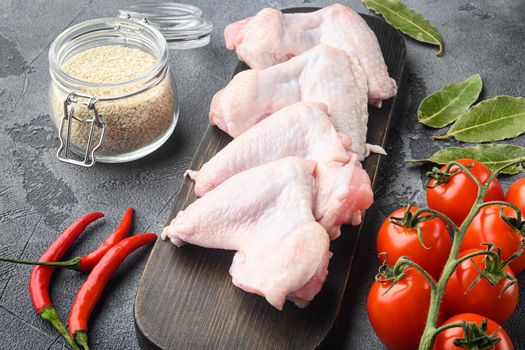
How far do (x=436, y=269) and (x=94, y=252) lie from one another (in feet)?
3.97

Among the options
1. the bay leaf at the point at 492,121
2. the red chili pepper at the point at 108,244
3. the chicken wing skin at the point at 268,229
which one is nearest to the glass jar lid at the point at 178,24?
the red chili pepper at the point at 108,244

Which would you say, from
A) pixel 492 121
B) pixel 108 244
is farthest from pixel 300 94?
pixel 108 244

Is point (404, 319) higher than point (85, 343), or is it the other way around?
point (404, 319)

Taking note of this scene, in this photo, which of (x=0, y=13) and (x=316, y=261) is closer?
(x=316, y=261)

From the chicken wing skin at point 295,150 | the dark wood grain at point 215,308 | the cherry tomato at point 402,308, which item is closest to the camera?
the cherry tomato at point 402,308

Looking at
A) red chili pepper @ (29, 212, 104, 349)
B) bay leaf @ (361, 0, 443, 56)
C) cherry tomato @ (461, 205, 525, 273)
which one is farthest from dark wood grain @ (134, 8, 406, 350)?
bay leaf @ (361, 0, 443, 56)

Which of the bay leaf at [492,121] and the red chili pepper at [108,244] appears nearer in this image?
the red chili pepper at [108,244]

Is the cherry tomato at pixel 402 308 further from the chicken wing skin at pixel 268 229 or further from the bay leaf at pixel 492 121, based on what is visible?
the bay leaf at pixel 492 121

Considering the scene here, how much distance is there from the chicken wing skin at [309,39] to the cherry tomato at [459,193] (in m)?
0.59

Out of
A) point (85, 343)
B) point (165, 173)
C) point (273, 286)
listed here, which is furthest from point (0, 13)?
point (273, 286)

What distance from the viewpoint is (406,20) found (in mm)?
3676

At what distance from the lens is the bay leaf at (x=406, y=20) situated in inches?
143

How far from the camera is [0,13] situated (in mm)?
3738

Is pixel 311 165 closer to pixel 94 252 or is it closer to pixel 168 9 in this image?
pixel 94 252
